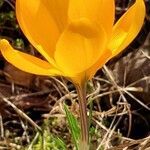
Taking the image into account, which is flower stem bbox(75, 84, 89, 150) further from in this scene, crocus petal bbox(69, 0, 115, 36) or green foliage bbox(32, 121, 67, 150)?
green foliage bbox(32, 121, 67, 150)

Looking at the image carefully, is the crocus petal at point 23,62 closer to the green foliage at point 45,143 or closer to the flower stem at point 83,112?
the flower stem at point 83,112

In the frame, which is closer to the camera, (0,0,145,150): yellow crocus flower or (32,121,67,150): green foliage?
(0,0,145,150): yellow crocus flower

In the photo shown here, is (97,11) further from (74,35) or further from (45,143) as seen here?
(45,143)

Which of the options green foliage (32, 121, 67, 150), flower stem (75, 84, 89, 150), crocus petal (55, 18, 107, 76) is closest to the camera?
crocus petal (55, 18, 107, 76)

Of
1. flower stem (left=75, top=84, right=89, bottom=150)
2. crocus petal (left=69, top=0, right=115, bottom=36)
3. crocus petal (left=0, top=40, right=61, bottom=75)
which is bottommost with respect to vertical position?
flower stem (left=75, top=84, right=89, bottom=150)

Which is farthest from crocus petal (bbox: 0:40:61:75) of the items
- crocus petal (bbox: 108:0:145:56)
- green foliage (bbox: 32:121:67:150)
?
green foliage (bbox: 32:121:67:150)

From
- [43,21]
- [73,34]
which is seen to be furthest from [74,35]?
[43,21]

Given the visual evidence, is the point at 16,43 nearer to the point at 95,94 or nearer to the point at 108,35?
the point at 95,94

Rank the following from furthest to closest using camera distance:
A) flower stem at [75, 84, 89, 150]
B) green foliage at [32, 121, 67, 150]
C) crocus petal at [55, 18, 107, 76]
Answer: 1. green foliage at [32, 121, 67, 150]
2. flower stem at [75, 84, 89, 150]
3. crocus petal at [55, 18, 107, 76]
